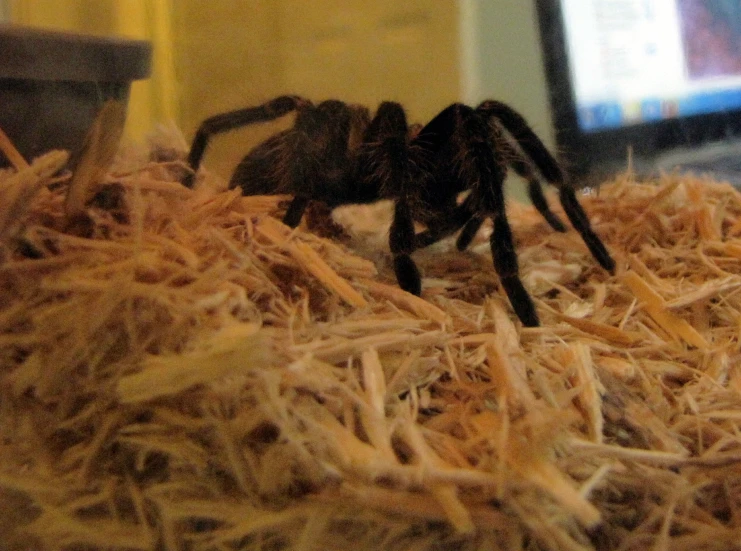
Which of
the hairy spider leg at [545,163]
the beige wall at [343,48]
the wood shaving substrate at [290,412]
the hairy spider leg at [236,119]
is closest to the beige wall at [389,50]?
the beige wall at [343,48]

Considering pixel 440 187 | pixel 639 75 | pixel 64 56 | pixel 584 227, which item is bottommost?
pixel 584 227

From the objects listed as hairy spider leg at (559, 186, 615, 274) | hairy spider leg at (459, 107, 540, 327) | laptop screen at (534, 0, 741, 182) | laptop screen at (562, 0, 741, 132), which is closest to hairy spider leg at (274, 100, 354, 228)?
hairy spider leg at (459, 107, 540, 327)

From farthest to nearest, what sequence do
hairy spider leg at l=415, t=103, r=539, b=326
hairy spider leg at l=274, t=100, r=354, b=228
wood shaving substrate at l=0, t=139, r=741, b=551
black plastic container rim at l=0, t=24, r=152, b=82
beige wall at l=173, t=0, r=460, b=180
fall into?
1. beige wall at l=173, t=0, r=460, b=180
2. hairy spider leg at l=274, t=100, r=354, b=228
3. hairy spider leg at l=415, t=103, r=539, b=326
4. black plastic container rim at l=0, t=24, r=152, b=82
5. wood shaving substrate at l=0, t=139, r=741, b=551

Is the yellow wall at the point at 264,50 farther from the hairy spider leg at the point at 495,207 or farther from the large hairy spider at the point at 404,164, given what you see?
the hairy spider leg at the point at 495,207

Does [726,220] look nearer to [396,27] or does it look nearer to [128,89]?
[396,27]

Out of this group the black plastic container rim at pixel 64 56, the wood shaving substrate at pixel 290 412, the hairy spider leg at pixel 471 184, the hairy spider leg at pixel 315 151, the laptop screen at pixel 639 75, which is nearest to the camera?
the wood shaving substrate at pixel 290 412

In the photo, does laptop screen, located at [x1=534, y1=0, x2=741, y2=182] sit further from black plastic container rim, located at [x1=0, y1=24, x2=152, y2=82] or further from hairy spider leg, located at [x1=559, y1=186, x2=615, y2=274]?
black plastic container rim, located at [x1=0, y1=24, x2=152, y2=82]

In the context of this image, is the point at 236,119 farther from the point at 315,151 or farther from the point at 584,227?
the point at 584,227

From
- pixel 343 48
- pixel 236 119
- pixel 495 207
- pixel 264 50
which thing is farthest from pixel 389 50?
pixel 495 207
